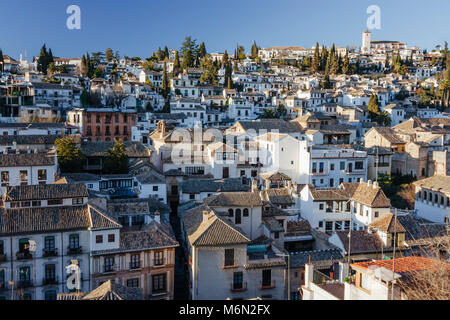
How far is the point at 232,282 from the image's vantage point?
2200 centimetres

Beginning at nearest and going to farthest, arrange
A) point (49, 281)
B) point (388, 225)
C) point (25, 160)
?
point (49, 281) → point (388, 225) → point (25, 160)

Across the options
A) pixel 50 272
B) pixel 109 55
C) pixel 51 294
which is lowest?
pixel 51 294

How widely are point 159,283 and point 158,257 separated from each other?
132 centimetres

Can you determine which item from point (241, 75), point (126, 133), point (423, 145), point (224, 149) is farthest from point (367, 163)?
point (241, 75)

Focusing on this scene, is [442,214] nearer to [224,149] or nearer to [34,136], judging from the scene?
[224,149]

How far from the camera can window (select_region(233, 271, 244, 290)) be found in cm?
2206

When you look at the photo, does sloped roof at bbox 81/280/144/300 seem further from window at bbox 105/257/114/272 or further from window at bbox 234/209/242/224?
window at bbox 234/209/242/224

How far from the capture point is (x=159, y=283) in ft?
73.9

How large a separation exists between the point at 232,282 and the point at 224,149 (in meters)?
18.4

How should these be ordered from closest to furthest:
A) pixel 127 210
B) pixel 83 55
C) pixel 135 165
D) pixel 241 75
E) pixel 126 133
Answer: pixel 127 210, pixel 135 165, pixel 126 133, pixel 83 55, pixel 241 75

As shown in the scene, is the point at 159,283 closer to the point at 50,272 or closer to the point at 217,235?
the point at 217,235

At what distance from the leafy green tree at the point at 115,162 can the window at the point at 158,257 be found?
1596cm

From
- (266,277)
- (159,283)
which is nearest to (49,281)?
(159,283)

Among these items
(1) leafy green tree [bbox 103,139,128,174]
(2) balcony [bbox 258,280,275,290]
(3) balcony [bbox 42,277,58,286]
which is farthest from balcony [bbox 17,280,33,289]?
(1) leafy green tree [bbox 103,139,128,174]
